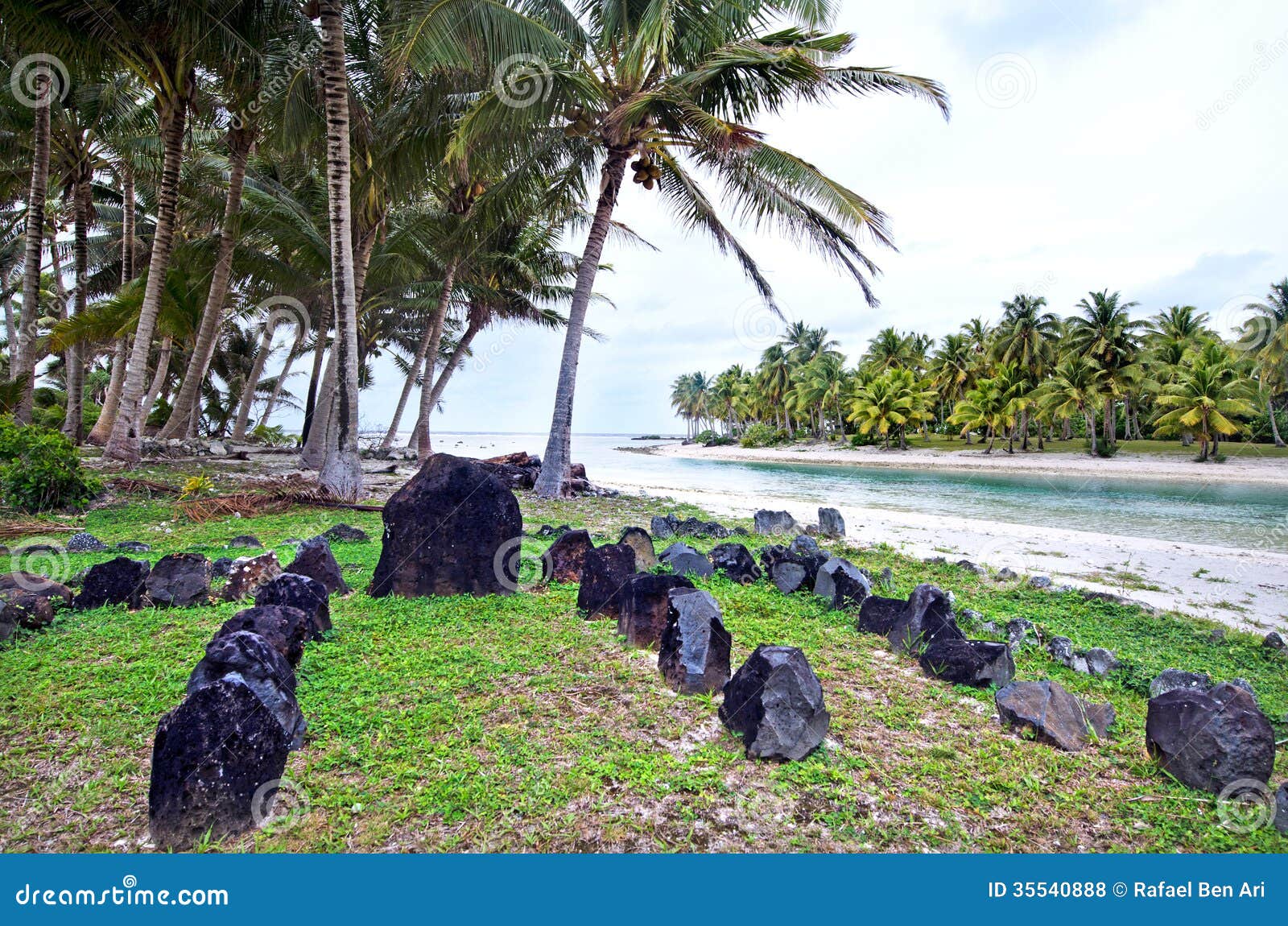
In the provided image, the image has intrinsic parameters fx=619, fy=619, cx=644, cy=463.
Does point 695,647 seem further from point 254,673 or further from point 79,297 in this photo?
point 79,297

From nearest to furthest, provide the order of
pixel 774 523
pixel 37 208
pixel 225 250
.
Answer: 1. pixel 774 523
2. pixel 37 208
3. pixel 225 250

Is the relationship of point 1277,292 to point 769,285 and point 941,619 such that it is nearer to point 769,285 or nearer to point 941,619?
point 769,285

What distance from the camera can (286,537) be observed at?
703 centimetres

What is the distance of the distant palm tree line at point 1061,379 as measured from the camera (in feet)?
120

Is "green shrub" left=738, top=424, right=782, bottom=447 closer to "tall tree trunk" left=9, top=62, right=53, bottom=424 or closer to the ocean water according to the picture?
the ocean water

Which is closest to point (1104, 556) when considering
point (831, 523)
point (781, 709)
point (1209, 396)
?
point (831, 523)

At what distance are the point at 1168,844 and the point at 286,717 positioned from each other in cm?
327

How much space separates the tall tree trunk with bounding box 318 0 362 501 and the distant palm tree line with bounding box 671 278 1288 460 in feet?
140

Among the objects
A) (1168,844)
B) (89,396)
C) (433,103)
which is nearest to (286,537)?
(1168,844)

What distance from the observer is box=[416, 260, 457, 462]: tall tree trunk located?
20.2m

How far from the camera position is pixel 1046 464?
3850cm

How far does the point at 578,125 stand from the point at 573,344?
4.27 m

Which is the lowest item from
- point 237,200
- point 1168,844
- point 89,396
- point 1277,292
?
point 1168,844

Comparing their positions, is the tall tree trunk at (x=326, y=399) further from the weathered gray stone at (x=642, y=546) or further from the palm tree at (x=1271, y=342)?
the palm tree at (x=1271, y=342)
